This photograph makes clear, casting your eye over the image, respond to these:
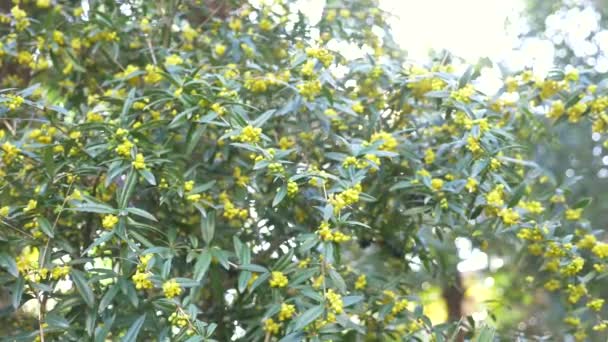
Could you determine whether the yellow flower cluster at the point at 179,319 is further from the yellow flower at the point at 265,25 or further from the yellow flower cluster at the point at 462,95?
the yellow flower at the point at 265,25

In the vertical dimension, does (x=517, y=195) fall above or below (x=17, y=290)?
above

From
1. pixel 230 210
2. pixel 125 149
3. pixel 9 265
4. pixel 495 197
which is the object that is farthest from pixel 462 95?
pixel 9 265

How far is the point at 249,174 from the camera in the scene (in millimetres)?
2016

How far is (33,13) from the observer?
7.92 feet

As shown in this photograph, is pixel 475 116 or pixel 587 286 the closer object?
pixel 475 116

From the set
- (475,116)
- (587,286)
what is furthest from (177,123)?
(587,286)

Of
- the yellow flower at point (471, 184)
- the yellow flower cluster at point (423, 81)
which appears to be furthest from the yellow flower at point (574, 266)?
the yellow flower cluster at point (423, 81)

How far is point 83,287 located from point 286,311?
0.49 m

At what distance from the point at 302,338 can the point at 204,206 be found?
0.49 meters

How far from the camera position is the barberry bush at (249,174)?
1631mm

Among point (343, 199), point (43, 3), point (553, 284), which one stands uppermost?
point (43, 3)

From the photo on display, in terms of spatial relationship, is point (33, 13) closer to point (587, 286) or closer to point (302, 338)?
point (302, 338)

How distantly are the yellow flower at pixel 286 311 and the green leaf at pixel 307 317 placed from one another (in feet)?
0.27

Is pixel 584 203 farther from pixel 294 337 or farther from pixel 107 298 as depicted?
pixel 107 298
